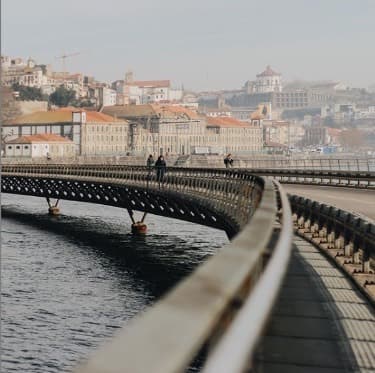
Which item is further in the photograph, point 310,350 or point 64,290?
point 64,290

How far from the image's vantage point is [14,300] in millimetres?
36656

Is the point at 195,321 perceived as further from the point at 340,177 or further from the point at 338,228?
the point at 340,177

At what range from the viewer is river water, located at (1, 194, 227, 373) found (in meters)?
29.2

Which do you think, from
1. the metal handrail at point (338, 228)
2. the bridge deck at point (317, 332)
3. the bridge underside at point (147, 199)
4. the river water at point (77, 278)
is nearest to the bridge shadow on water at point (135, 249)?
the river water at point (77, 278)

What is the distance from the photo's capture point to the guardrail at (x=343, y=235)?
1375cm

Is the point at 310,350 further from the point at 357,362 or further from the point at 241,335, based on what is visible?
the point at 241,335

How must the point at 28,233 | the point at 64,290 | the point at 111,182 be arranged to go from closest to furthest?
1. the point at 64,290
2. the point at 111,182
3. the point at 28,233

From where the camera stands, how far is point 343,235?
16.8m

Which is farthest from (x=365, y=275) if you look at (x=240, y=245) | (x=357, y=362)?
(x=240, y=245)

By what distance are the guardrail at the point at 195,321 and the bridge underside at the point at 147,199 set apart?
71.1 ft

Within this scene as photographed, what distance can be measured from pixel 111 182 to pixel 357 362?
5131 cm

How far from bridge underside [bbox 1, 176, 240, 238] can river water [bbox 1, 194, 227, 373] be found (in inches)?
105

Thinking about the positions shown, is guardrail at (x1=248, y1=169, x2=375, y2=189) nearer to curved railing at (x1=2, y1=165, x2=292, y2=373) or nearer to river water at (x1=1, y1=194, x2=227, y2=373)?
river water at (x1=1, y1=194, x2=227, y2=373)

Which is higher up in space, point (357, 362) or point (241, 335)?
point (241, 335)
